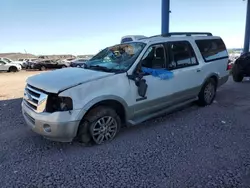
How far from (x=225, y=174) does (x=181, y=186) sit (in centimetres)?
67

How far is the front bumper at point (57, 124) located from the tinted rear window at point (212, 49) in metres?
3.66

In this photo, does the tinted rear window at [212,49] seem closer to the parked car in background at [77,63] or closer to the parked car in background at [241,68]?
the parked car in background at [77,63]

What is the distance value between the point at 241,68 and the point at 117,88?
7208mm

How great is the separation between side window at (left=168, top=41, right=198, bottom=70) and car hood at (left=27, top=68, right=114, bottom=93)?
1631mm

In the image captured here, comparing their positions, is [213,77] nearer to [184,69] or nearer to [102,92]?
[184,69]

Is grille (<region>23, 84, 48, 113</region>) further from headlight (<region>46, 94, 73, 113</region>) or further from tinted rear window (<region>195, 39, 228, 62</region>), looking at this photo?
tinted rear window (<region>195, 39, 228, 62</region>)

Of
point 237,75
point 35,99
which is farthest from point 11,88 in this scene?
point 237,75

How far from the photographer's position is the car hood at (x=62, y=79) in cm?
319

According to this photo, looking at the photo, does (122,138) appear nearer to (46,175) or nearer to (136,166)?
(136,166)

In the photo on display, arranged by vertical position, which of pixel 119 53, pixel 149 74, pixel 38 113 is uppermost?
pixel 119 53

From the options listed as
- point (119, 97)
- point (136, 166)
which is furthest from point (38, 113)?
point (136, 166)

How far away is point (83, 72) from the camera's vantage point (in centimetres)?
379

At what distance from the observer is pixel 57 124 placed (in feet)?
10.3

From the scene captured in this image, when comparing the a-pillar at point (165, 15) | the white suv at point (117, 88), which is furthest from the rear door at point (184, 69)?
the a-pillar at point (165, 15)
